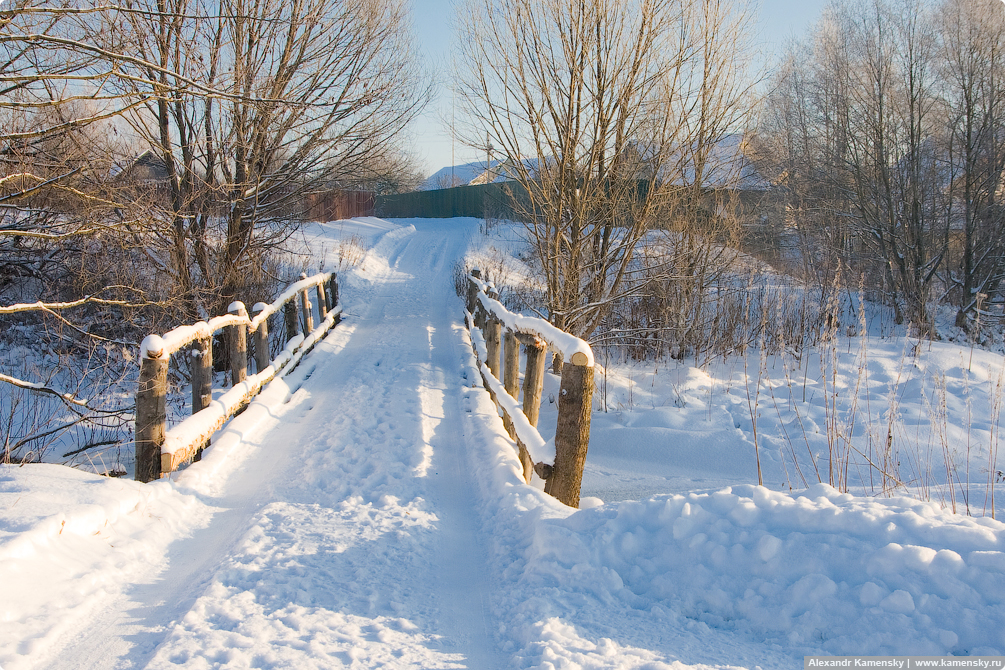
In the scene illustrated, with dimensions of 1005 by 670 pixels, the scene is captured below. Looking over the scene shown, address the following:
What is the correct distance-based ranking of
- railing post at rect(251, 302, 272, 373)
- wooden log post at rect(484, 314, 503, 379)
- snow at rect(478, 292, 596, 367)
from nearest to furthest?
snow at rect(478, 292, 596, 367) → railing post at rect(251, 302, 272, 373) → wooden log post at rect(484, 314, 503, 379)

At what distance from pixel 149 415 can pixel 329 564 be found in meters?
1.96

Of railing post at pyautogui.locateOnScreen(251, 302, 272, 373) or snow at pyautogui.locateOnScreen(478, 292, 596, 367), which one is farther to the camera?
railing post at pyautogui.locateOnScreen(251, 302, 272, 373)

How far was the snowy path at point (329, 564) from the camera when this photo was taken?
2469mm

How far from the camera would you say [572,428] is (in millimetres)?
3959

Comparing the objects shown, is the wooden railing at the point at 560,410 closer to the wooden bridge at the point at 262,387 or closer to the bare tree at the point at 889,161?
the wooden bridge at the point at 262,387

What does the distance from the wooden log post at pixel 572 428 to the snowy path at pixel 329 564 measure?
2.07 ft

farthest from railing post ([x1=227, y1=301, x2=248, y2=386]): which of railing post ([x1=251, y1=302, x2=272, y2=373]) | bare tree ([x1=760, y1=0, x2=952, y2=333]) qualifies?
bare tree ([x1=760, y1=0, x2=952, y2=333])

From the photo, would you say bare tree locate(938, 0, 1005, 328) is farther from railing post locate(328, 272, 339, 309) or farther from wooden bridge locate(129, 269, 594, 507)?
railing post locate(328, 272, 339, 309)

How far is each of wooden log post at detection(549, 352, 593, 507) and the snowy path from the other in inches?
24.8

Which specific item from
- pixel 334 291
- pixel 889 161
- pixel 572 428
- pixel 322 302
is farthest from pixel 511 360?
pixel 889 161

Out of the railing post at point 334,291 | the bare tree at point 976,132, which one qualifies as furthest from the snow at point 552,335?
the bare tree at point 976,132

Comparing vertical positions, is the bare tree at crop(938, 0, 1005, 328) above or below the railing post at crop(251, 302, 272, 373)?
above

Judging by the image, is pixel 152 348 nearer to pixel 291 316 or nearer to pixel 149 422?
pixel 149 422

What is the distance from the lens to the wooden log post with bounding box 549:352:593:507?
393 centimetres
